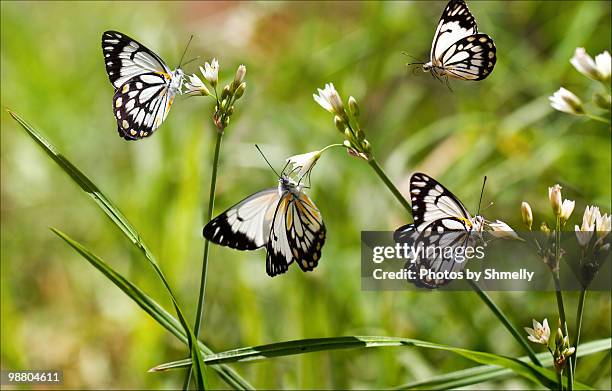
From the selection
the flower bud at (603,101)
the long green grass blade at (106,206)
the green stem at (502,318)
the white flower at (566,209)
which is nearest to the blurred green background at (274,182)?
the green stem at (502,318)

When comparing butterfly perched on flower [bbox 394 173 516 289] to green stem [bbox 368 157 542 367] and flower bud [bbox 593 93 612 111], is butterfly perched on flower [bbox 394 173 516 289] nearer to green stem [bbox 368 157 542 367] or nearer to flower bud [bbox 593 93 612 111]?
green stem [bbox 368 157 542 367]

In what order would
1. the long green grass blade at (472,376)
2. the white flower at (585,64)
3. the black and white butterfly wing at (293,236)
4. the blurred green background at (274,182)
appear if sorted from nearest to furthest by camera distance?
the white flower at (585,64), the black and white butterfly wing at (293,236), the long green grass blade at (472,376), the blurred green background at (274,182)

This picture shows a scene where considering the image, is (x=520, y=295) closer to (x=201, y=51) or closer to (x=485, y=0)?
(x=485, y=0)

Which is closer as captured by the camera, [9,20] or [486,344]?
[486,344]

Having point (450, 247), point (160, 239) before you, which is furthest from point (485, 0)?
point (450, 247)

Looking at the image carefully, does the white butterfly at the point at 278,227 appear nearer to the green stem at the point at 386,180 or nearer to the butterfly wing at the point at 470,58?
the green stem at the point at 386,180

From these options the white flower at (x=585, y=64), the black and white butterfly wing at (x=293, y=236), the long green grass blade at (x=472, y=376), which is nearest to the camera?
the white flower at (x=585, y=64)

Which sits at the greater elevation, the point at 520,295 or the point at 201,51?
the point at 201,51

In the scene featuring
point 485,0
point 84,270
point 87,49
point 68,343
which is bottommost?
Answer: point 68,343
